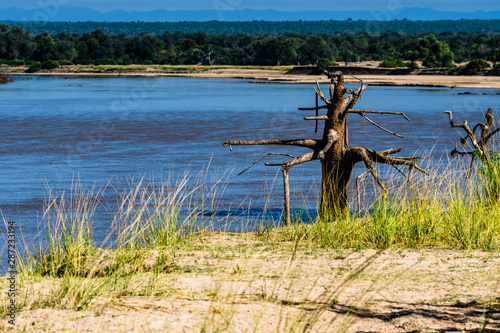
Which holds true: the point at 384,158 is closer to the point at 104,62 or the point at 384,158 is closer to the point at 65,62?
the point at 65,62

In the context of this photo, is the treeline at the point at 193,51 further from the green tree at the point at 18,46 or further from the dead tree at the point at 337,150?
the dead tree at the point at 337,150

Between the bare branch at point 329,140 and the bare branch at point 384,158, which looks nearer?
the bare branch at point 384,158

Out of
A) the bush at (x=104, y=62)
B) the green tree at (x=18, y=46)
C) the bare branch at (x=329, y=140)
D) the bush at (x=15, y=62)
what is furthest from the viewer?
the green tree at (x=18, y=46)

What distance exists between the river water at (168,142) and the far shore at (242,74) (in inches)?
1131

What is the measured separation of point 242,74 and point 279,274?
4097 inches

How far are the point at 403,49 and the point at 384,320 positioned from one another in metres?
114

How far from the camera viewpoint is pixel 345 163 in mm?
11898

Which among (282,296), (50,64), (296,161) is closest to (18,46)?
(50,64)

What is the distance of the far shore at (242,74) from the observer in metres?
78.9

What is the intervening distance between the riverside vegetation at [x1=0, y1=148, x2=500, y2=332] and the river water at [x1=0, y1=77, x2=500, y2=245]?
51.2 inches

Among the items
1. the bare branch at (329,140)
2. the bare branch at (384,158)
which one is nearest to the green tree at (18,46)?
the bare branch at (329,140)

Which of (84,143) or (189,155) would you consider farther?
(84,143)

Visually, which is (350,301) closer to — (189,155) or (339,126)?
(339,126)

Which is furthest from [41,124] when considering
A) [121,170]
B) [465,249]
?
[465,249]
